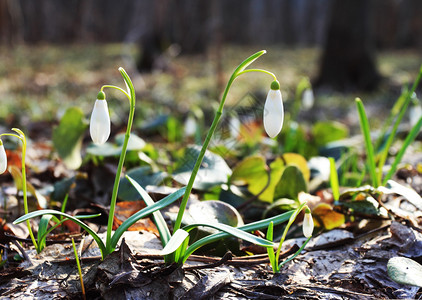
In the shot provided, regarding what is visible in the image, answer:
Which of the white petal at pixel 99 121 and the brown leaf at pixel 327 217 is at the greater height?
the white petal at pixel 99 121

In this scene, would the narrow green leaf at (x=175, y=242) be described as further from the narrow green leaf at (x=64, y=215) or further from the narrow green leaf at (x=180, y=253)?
the narrow green leaf at (x=64, y=215)

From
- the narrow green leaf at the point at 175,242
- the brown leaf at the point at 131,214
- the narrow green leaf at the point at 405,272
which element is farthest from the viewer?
the brown leaf at the point at 131,214

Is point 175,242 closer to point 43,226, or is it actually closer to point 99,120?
point 99,120

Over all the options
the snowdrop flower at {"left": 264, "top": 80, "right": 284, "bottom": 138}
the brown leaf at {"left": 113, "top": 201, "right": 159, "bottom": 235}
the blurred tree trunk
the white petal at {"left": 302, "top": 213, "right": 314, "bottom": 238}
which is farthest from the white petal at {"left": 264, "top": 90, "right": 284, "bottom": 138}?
the blurred tree trunk

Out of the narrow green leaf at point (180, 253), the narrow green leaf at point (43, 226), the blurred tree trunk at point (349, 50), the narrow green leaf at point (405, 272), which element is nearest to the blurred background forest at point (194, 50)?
the blurred tree trunk at point (349, 50)

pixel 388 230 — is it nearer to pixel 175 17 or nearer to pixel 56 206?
pixel 56 206

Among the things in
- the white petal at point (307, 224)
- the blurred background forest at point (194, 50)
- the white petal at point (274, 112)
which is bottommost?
the blurred background forest at point (194, 50)
